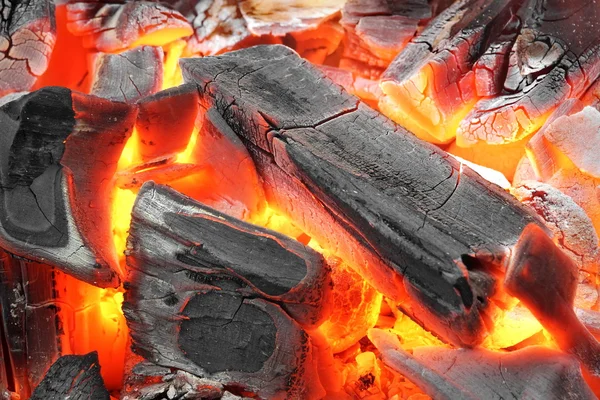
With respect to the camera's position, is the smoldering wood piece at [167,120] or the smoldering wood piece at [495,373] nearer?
the smoldering wood piece at [495,373]

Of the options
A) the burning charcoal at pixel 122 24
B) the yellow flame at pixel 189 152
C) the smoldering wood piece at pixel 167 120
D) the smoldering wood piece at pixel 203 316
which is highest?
the burning charcoal at pixel 122 24

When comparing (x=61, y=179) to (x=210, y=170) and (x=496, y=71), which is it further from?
(x=496, y=71)

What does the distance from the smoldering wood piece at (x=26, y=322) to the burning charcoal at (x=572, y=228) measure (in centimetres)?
143

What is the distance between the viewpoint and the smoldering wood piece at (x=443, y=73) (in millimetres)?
2061

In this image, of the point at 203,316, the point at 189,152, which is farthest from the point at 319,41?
the point at 203,316

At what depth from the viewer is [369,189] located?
4.89 ft

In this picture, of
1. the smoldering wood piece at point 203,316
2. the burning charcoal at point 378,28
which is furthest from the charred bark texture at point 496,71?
the smoldering wood piece at point 203,316

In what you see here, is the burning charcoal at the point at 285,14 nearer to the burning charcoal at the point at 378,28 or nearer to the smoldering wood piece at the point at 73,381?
the burning charcoal at the point at 378,28

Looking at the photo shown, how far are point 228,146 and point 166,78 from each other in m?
0.68

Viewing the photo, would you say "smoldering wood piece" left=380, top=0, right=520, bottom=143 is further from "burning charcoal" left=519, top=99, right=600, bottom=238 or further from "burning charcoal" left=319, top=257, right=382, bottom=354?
"burning charcoal" left=319, top=257, right=382, bottom=354

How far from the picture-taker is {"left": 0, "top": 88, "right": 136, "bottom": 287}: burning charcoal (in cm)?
156

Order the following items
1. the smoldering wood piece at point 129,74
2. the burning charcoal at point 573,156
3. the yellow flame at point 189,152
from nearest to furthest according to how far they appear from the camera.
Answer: the burning charcoal at point 573,156, the yellow flame at point 189,152, the smoldering wood piece at point 129,74

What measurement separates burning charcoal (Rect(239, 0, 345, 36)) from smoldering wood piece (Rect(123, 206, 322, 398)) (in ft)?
3.49

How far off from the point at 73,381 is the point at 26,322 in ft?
0.84
